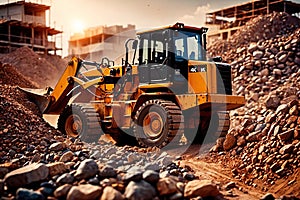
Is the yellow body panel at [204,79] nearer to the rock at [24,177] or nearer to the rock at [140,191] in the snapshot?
the rock at [140,191]

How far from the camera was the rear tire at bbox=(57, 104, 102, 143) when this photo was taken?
10.7 metres

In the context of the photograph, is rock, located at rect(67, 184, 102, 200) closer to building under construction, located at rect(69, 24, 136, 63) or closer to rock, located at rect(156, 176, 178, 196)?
rock, located at rect(156, 176, 178, 196)

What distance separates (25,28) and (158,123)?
3102 centimetres

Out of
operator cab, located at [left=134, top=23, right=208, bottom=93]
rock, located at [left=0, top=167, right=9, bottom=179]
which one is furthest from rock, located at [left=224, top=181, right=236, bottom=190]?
rock, located at [left=0, top=167, right=9, bottom=179]

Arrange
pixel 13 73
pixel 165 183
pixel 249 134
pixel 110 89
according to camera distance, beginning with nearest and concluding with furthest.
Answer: pixel 165 183, pixel 249 134, pixel 110 89, pixel 13 73

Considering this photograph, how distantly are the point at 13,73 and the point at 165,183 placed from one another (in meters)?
15.5

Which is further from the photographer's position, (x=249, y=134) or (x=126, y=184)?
(x=249, y=134)

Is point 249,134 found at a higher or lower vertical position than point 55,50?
lower

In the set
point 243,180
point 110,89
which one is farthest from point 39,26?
point 243,180

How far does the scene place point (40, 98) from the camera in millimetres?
12844

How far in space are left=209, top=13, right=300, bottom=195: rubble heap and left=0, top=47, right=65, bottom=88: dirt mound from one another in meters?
Result: 12.3

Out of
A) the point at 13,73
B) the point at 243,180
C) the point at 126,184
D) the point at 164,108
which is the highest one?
the point at 13,73

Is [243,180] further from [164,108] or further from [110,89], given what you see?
[110,89]

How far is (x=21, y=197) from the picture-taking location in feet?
16.0
